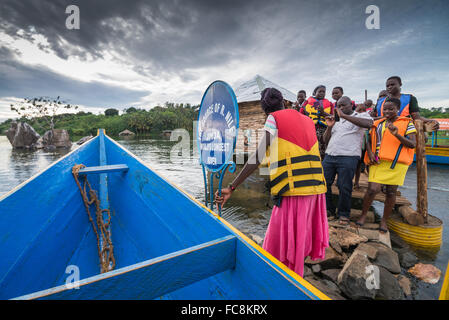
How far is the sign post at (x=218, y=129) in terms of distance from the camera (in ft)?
5.19

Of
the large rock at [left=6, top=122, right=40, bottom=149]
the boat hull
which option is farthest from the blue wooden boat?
the large rock at [left=6, top=122, right=40, bottom=149]

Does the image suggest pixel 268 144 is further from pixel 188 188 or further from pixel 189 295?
pixel 188 188

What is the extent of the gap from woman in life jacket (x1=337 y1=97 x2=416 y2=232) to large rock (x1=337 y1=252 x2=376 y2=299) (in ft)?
3.82

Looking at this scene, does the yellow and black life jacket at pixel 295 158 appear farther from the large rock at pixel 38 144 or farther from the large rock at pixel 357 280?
the large rock at pixel 38 144

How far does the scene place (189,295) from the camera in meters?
1.68

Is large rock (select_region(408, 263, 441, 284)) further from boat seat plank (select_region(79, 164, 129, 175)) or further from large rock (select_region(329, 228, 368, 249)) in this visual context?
boat seat plank (select_region(79, 164, 129, 175))

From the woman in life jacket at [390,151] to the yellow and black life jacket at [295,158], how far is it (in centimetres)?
172

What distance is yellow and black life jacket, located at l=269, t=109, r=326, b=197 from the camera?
58.2 inches

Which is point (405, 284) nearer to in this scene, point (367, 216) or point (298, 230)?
point (367, 216)

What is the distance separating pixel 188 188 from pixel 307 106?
→ 151 inches

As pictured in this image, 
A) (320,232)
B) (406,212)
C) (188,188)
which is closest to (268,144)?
(320,232)

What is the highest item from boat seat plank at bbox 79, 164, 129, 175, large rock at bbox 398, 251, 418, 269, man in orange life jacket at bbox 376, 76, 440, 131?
man in orange life jacket at bbox 376, 76, 440, 131

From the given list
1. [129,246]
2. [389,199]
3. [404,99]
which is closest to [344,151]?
[389,199]

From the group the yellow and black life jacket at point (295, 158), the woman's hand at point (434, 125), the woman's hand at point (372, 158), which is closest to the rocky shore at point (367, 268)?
the woman's hand at point (372, 158)
